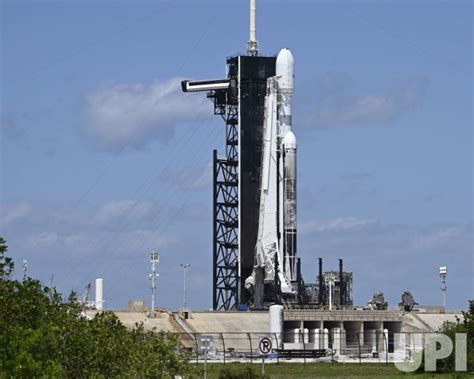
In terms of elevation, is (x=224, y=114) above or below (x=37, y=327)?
above

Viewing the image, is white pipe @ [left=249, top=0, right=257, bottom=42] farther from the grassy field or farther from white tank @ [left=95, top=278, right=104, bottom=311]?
the grassy field

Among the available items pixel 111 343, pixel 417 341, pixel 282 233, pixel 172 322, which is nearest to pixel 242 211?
pixel 282 233

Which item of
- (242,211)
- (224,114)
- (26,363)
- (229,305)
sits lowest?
(26,363)

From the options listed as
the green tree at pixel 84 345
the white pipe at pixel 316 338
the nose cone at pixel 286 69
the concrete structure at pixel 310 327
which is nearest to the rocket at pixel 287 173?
the nose cone at pixel 286 69

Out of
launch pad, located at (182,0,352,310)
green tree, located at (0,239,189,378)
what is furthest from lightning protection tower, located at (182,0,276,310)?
green tree, located at (0,239,189,378)

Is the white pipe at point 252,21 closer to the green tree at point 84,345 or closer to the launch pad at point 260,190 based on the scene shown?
the launch pad at point 260,190

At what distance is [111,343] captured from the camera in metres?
43.0

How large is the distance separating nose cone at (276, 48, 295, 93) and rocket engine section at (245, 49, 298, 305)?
0.25 ft

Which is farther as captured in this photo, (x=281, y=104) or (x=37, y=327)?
(x=281, y=104)

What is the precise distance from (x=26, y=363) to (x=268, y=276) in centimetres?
6624

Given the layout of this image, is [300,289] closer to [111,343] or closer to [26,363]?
[111,343]

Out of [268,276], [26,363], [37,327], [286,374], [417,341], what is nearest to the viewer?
[26,363]

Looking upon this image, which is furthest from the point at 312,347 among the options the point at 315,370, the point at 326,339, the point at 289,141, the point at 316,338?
the point at 315,370

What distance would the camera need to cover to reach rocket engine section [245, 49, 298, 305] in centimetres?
10162
